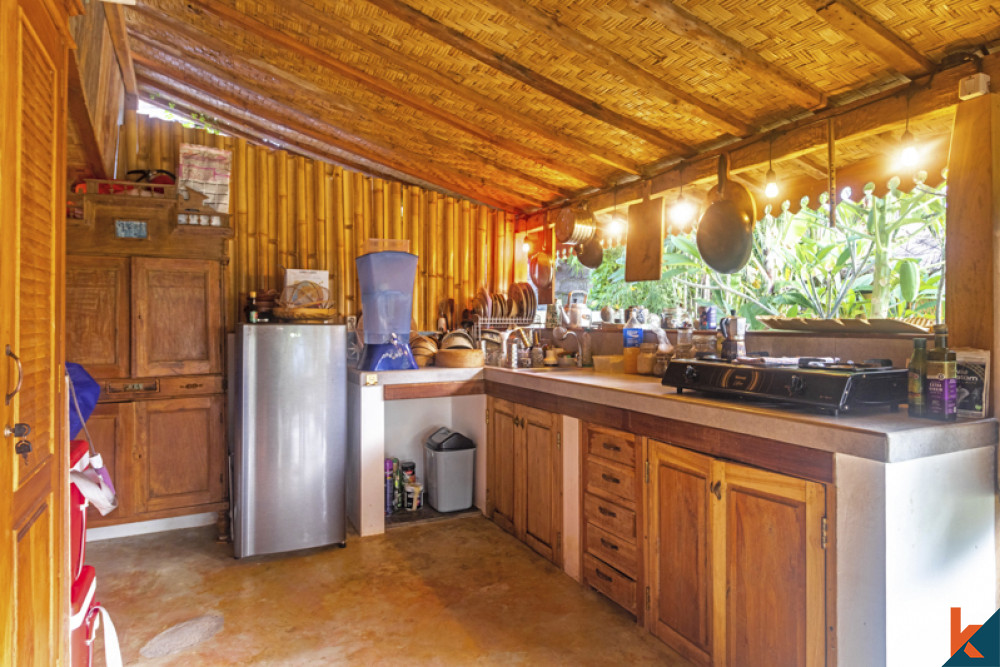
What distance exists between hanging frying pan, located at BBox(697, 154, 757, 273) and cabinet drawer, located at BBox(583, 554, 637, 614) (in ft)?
5.40

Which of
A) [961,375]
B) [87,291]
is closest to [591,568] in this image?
[961,375]

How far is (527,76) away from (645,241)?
4.60ft

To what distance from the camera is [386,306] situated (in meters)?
3.85

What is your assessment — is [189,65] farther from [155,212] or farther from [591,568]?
[591,568]

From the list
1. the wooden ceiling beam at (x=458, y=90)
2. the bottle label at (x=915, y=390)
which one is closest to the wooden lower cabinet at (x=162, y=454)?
the wooden ceiling beam at (x=458, y=90)

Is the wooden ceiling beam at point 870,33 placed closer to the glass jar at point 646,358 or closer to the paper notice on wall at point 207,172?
the glass jar at point 646,358

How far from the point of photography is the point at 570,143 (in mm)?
3551

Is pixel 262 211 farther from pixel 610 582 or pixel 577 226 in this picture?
pixel 610 582

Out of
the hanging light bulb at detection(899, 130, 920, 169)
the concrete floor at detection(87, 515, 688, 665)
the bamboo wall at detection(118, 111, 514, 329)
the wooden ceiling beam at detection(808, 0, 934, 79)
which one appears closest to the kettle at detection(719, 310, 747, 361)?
the hanging light bulb at detection(899, 130, 920, 169)

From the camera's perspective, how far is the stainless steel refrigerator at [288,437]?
3.30 m

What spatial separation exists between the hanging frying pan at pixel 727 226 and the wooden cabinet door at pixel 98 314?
3.54m

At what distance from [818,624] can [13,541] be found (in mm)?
2063

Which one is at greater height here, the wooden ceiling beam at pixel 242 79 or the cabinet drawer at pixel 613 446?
the wooden ceiling beam at pixel 242 79

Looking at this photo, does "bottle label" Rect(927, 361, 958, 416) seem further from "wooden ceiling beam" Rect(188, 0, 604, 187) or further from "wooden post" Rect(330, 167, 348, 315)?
"wooden post" Rect(330, 167, 348, 315)
